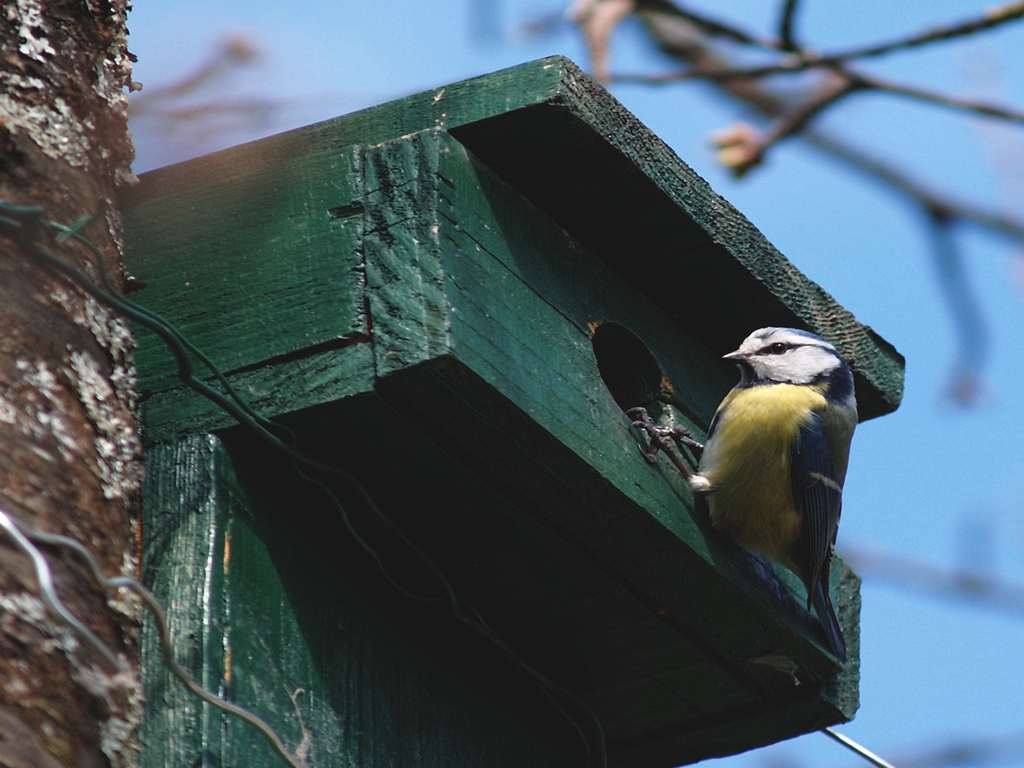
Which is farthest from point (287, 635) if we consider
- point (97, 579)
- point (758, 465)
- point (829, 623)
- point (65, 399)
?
point (758, 465)

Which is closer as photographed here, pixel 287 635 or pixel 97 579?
pixel 97 579

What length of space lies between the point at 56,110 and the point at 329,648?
773 millimetres

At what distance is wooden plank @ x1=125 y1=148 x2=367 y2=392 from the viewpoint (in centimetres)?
200

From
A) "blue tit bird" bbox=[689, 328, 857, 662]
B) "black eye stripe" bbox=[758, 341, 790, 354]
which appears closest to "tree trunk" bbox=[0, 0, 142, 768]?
"blue tit bird" bbox=[689, 328, 857, 662]

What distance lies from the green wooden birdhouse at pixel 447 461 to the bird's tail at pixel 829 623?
0.12ft

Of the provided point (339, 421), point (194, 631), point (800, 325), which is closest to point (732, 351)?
point (800, 325)

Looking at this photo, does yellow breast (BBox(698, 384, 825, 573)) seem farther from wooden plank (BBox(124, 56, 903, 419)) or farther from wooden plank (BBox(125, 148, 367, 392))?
wooden plank (BBox(125, 148, 367, 392))

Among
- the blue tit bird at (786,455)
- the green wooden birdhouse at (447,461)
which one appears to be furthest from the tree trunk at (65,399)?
the blue tit bird at (786,455)

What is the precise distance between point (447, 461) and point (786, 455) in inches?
50.5

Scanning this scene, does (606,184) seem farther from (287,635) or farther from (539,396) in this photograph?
(287,635)

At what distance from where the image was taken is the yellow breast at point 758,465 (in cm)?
246

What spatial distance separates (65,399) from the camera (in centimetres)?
167

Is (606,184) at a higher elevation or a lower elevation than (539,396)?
higher

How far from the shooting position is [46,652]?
1454 millimetres
